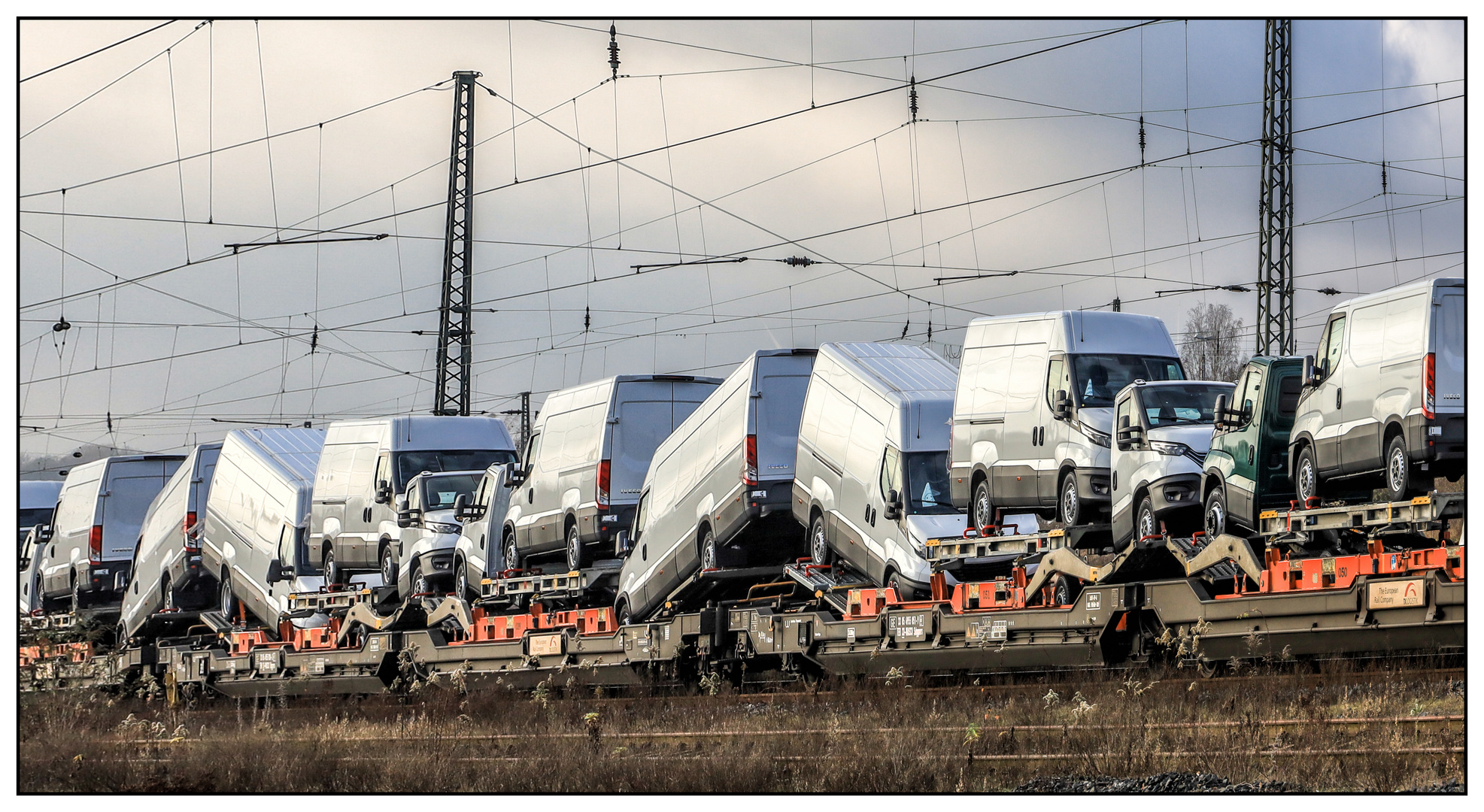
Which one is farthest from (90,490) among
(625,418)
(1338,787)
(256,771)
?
(1338,787)

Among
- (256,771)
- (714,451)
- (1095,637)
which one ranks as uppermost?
(714,451)

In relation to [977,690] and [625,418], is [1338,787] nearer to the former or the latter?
[977,690]

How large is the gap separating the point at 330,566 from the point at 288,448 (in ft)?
8.99

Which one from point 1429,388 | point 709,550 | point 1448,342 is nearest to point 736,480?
point 709,550

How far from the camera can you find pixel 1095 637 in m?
14.8

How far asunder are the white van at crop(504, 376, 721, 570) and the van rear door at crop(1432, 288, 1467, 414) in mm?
11287

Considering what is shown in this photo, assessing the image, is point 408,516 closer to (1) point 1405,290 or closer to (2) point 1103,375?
(2) point 1103,375

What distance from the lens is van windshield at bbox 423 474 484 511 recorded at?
79.1 feet

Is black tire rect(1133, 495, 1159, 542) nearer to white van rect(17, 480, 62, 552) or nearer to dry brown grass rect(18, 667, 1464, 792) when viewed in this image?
dry brown grass rect(18, 667, 1464, 792)

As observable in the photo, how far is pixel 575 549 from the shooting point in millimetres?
21562

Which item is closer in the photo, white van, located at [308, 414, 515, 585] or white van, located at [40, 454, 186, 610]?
white van, located at [308, 414, 515, 585]

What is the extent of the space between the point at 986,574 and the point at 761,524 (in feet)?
9.09

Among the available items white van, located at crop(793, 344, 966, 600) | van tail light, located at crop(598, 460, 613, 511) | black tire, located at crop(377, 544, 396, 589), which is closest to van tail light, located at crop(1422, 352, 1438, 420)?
white van, located at crop(793, 344, 966, 600)

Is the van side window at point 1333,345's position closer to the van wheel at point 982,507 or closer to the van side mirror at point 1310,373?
the van side mirror at point 1310,373
